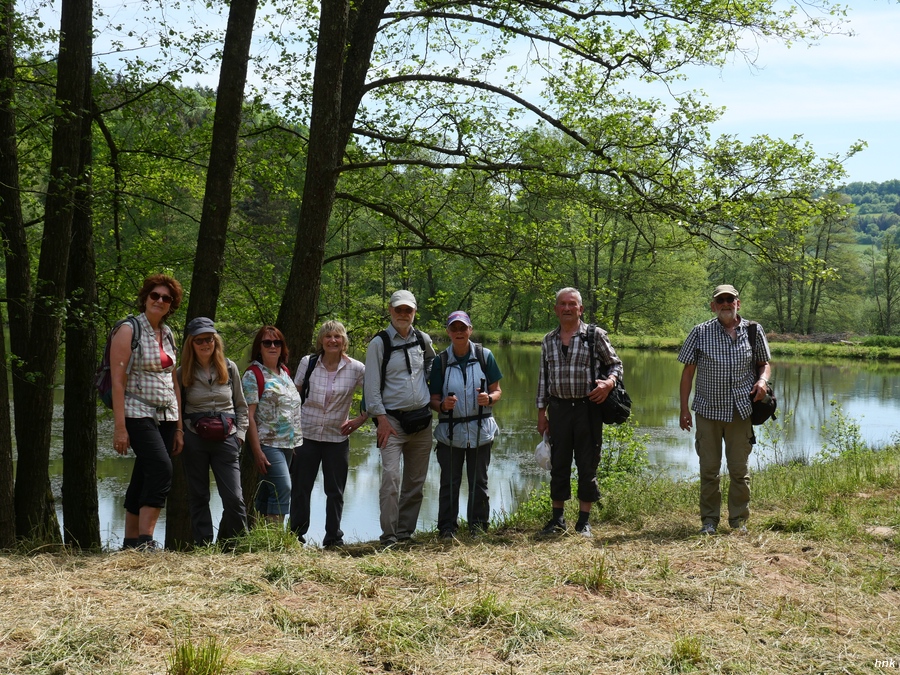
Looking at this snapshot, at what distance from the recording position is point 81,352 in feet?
28.3

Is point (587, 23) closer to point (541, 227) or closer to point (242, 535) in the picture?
point (541, 227)

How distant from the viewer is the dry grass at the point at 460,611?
316 centimetres

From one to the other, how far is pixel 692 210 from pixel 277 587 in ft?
18.4

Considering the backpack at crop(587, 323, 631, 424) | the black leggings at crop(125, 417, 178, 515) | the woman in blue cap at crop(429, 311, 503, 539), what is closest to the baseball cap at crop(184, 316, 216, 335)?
the black leggings at crop(125, 417, 178, 515)

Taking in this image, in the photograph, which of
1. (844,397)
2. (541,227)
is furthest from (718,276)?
(541,227)

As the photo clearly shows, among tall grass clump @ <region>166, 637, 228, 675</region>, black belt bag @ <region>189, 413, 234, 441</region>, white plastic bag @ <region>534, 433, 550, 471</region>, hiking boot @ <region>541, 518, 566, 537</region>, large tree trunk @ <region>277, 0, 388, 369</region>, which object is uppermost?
large tree trunk @ <region>277, 0, 388, 369</region>

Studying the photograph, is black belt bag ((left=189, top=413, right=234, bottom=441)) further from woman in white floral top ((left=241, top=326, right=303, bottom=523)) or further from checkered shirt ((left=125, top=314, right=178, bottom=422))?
woman in white floral top ((left=241, top=326, right=303, bottom=523))

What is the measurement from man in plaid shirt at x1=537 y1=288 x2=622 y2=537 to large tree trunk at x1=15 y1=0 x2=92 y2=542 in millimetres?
4012

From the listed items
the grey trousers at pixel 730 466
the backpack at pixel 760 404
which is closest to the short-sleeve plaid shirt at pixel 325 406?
the grey trousers at pixel 730 466

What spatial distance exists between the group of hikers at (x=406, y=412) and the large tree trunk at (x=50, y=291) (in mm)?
2335

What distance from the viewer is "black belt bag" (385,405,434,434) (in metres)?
5.58

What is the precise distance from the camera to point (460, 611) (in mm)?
3641

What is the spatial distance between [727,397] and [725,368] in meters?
0.21

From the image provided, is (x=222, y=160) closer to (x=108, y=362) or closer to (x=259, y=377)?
(x=259, y=377)
